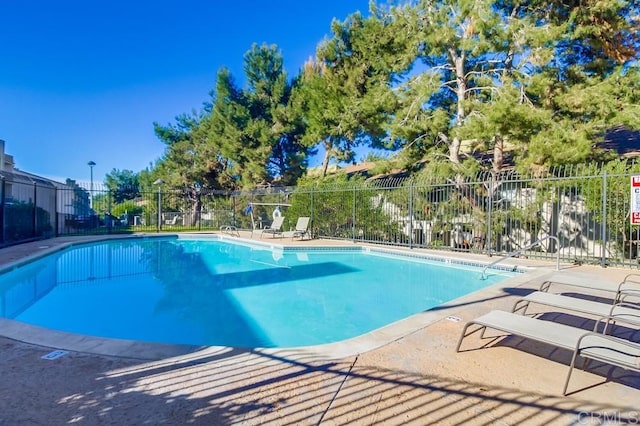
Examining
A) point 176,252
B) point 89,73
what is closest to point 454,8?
point 176,252

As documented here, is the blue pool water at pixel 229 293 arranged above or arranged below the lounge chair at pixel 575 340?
below

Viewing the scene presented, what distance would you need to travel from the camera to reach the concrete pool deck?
2.25 metres

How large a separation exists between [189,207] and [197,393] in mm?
25501

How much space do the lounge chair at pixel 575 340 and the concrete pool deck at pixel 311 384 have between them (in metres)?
0.29

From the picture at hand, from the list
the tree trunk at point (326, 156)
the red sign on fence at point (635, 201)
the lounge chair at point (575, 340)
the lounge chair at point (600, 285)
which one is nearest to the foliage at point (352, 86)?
the tree trunk at point (326, 156)

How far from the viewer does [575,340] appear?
2.65 meters

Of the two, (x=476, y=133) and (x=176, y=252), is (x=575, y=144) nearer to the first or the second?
(x=476, y=133)

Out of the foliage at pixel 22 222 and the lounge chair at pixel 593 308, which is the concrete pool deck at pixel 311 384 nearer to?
the lounge chair at pixel 593 308

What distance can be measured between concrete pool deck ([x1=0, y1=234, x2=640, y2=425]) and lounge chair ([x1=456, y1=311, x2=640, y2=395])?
0.29 meters

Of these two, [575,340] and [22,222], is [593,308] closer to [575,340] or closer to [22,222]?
[575,340]

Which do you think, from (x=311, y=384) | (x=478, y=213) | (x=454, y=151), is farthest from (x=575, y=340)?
(x=454, y=151)

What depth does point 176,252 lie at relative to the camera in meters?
12.6

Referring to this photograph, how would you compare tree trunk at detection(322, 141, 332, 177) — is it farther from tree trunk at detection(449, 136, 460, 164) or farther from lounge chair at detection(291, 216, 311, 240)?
tree trunk at detection(449, 136, 460, 164)

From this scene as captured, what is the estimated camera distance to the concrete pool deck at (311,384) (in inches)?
88.7
